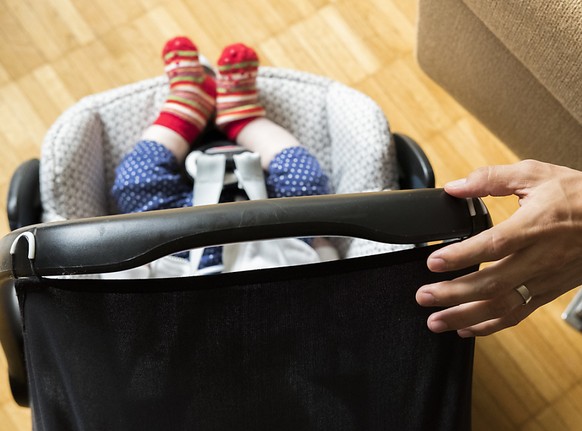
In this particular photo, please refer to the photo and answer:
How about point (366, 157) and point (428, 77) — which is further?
point (428, 77)

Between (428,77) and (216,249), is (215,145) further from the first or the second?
(428,77)

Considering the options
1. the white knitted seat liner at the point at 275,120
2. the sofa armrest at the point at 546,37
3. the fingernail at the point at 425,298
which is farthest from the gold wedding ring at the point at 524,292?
the sofa armrest at the point at 546,37

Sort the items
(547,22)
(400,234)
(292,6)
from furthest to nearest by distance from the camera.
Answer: (292,6), (547,22), (400,234)

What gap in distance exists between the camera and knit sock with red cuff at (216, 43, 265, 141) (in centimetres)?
113

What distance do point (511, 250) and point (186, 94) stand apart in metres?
0.65

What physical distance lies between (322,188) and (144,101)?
34 centimetres

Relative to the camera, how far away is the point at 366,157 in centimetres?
106

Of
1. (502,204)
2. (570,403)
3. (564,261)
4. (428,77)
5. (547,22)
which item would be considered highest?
(547,22)

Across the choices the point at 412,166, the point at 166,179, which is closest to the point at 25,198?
the point at 166,179

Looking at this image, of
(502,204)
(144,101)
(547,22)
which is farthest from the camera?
(502,204)

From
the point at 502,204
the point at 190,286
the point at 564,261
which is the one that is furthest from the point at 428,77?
the point at 190,286

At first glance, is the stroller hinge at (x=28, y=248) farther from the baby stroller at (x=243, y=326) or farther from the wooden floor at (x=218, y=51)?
the wooden floor at (x=218, y=51)

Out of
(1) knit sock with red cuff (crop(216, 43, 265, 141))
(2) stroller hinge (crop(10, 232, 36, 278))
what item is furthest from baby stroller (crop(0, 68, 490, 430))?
(1) knit sock with red cuff (crop(216, 43, 265, 141))

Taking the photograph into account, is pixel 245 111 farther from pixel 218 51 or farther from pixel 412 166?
pixel 218 51
